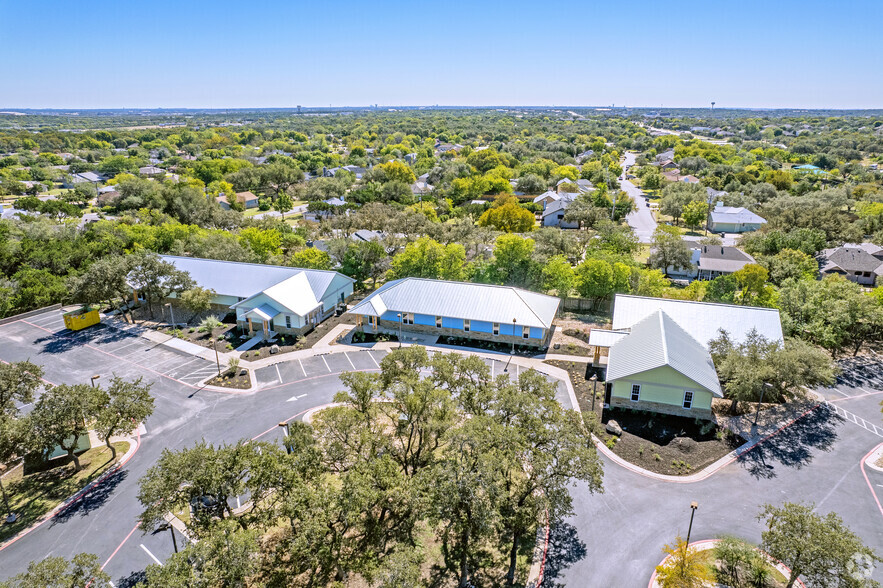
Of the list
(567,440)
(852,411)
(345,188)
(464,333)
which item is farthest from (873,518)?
(345,188)

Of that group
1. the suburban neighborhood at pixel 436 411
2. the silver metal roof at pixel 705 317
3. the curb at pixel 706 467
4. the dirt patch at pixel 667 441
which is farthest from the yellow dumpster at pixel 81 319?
the silver metal roof at pixel 705 317

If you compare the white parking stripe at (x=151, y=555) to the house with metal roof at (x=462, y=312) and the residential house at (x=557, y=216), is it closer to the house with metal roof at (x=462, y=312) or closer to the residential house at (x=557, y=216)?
the house with metal roof at (x=462, y=312)

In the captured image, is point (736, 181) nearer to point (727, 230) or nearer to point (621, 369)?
point (727, 230)

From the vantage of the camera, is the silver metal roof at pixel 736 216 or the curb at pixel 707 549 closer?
the curb at pixel 707 549

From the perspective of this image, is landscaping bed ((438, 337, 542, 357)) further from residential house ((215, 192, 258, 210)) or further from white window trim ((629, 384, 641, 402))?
residential house ((215, 192, 258, 210))

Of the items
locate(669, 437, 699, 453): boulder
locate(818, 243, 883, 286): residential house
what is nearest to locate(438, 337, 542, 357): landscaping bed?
locate(669, 437, 699, 453): boulder

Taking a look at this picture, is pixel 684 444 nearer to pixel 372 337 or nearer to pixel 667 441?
pixel 667 441

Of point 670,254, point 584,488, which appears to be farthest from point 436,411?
point 670,254
